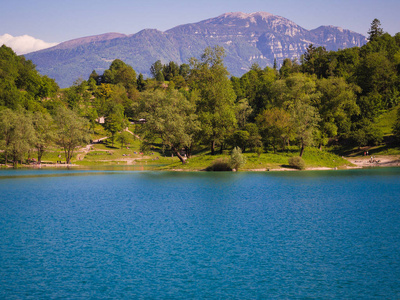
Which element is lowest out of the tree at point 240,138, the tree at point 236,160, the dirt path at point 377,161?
the dirt path at point 377,161

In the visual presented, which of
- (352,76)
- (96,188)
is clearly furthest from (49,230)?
(352,76)

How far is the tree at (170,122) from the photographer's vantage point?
286ft

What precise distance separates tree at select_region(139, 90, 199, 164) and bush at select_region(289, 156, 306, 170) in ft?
77.2

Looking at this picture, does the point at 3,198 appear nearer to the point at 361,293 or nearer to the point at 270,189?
the point at 270,189

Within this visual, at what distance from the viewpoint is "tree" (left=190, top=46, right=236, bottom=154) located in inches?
3711

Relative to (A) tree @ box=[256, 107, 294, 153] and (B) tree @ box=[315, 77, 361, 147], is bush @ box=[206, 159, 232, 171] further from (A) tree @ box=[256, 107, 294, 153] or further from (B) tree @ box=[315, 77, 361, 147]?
(B) tree @ box=[315, 77, 361, 147]

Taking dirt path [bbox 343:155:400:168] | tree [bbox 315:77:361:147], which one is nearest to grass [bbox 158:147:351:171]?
dirt path [bbox 343:155:400:168]

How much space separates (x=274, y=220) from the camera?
1422 inches

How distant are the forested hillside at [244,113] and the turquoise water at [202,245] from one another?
130 ft

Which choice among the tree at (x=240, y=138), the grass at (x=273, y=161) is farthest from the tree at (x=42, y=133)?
the tree at (x=240, y=138)

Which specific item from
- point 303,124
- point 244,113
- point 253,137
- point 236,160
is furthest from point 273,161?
point 244,113

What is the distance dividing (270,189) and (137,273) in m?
39.2

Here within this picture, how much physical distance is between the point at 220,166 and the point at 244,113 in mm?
52994

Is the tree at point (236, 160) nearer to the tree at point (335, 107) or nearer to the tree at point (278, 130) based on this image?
the tree at point (278, 130)
